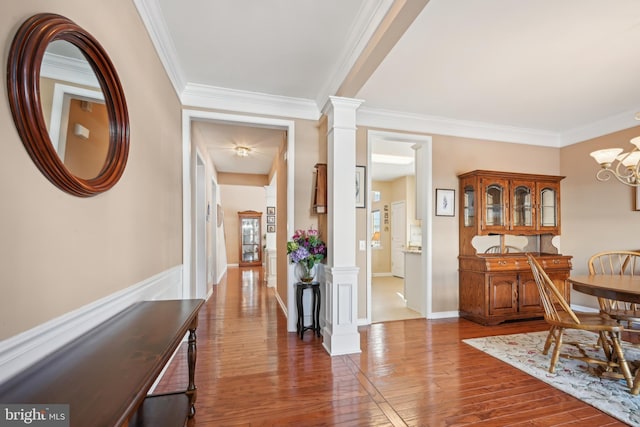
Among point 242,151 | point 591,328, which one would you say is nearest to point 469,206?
point 591,328

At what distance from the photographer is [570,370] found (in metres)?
2.42

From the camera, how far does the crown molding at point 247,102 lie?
311 centimetres

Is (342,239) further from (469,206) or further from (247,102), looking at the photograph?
(469,206)

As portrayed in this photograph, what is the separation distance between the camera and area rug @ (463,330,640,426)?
76.1 inches

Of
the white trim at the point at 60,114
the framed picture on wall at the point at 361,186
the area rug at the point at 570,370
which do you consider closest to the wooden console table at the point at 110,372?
the white trim at the point at 60,114

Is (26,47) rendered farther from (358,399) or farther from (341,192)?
(358,399)

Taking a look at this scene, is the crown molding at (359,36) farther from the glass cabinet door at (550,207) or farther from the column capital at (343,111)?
the glass cabinet door at (550,207)

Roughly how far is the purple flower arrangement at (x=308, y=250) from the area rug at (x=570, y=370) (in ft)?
6.25

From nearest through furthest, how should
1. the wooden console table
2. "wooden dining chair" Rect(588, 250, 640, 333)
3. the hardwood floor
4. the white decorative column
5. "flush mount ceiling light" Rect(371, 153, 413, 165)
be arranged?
the wooden console table
the hardwood floor
"wooden dining chair" Rect(588, 250, 640, 333)
the white decorative column
"flush mount ceiling light" Rect(371, 153, 413, 165)

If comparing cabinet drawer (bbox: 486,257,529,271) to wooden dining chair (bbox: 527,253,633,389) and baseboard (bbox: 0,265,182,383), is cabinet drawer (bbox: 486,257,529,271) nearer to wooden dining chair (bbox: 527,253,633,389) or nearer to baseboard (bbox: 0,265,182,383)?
wooden dining chair (bbox: 527,253,633,389)

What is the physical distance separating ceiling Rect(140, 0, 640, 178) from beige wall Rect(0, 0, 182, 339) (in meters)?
0.49

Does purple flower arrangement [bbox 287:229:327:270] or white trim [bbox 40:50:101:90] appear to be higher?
white trim [bbox 40:50:101:90]

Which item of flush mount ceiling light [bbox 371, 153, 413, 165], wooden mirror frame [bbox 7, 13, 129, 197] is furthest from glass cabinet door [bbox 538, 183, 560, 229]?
wooden mirror frame [bbox 7, 13, 129, 197]

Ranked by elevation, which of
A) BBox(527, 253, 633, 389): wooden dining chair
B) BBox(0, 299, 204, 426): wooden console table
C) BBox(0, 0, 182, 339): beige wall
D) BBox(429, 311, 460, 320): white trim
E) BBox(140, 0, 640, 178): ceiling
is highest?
BBox(140, 0, 640, 178): ceiling
